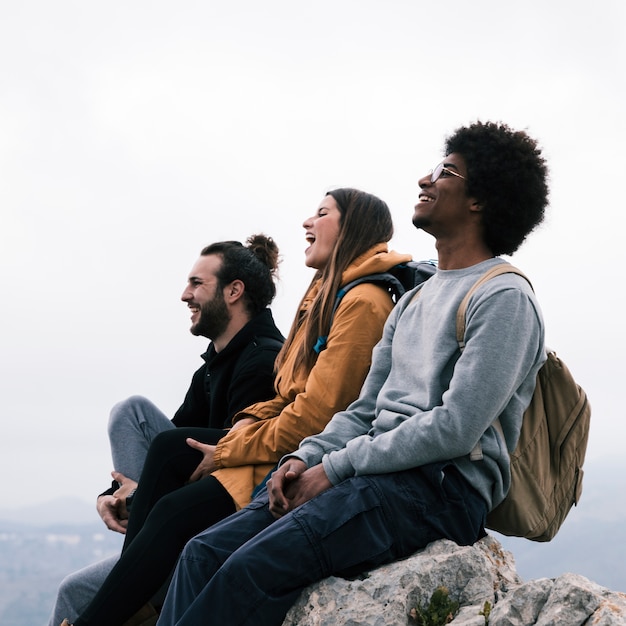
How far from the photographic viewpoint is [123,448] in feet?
22.7

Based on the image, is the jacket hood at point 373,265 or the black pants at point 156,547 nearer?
the black pants at point 156,547

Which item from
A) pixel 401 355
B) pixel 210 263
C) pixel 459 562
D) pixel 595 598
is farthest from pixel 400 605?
pixel 210 263

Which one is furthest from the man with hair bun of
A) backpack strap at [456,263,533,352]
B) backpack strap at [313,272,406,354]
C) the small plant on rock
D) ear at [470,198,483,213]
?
the small plant on rock

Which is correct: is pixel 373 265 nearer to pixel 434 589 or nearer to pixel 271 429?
pixel 271 429

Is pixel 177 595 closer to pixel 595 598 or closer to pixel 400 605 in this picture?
pixel 400 605

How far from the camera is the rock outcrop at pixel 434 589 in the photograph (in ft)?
13.2

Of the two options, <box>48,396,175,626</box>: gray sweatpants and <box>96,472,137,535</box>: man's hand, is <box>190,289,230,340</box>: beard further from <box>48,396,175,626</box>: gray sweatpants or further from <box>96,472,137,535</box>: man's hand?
<box>96,472,137,535</box>: man's hand

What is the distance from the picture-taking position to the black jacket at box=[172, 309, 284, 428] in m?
6.63

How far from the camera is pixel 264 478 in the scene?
5555mm

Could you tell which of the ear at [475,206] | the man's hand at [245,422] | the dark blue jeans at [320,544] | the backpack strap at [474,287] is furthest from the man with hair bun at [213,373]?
the backpack strap at [474,287]

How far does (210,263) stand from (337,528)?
3656 millimetres

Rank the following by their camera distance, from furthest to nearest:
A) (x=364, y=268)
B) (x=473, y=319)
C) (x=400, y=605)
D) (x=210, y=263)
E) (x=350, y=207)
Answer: (x=210, y=263) < (x=350, y=207) < (x=364, y=268) < (x=473, y=319) < (x=400, y=605)

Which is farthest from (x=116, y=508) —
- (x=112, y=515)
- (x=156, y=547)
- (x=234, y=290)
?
(x=234, y=290)

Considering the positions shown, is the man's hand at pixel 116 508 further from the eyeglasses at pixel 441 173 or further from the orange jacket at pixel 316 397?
the eyeglasses at pixel 441 173
